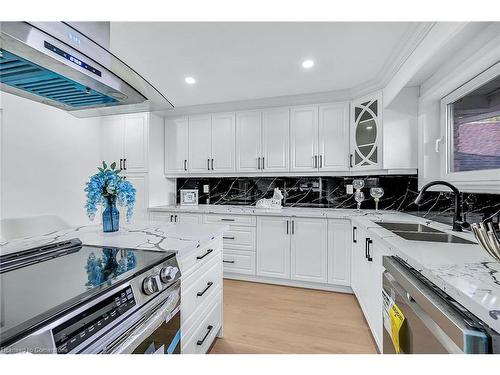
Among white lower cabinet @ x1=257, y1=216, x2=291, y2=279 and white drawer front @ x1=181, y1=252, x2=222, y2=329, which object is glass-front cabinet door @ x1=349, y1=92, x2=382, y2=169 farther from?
white drawer front @ x1=181, y1=252, x2=222, y2=329

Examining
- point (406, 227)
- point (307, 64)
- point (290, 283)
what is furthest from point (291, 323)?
point (307, 64)

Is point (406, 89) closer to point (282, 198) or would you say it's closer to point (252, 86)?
point (252, 86)

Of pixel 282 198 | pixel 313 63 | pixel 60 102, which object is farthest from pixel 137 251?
pixel 282 198

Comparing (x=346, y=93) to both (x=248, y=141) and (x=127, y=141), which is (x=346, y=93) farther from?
(x=127, y=141)

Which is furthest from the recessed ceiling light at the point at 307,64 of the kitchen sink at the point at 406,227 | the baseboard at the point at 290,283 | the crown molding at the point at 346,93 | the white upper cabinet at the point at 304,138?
the baseboard at the point at 290,283

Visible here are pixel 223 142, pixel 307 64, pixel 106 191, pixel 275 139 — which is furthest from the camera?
pixel 223 142

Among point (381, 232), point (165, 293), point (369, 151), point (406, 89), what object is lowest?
point (165, 293)

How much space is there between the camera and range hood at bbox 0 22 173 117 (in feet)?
2.41

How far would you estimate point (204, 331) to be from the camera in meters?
1.45

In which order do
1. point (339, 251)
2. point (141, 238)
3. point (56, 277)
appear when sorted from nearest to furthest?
point (56, 277)
point (141, 238)
point (339, 251)

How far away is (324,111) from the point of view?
9.79 feet

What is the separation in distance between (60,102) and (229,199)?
2.64 meters

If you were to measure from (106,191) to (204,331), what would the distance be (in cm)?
111

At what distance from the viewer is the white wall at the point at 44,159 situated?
246cm
